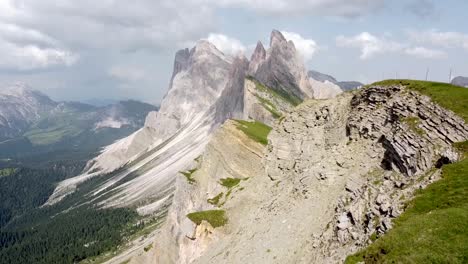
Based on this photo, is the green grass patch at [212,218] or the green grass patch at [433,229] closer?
the green grass patch at [433,229]

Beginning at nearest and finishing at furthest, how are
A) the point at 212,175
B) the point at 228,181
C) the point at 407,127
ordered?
the point at 407,127 → the point at 228,181 → the point at 212,175

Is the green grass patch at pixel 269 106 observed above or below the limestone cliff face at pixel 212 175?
above

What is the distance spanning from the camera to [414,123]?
39156 millimetres

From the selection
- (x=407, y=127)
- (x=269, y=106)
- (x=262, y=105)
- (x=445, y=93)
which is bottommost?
(x=269, y=106)

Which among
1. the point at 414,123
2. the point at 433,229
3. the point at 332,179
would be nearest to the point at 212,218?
the point at 332,179

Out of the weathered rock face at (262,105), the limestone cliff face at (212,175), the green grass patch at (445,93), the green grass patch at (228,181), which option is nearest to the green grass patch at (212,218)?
the limestone cliff face at (212,175)

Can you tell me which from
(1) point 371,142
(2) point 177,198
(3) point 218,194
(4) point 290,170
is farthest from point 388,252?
(2) point 177,198

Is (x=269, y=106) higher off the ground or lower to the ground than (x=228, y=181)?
higher

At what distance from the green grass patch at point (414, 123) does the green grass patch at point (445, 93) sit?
2457 millimetres

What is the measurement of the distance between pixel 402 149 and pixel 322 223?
34.1 ft

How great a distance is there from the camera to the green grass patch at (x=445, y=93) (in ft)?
123

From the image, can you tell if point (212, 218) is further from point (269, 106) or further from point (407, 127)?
point (269, 106)

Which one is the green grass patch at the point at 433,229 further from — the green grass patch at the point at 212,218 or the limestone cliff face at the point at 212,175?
the limestone cliff face at the point at 212,175

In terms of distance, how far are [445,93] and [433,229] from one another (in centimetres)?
1768
